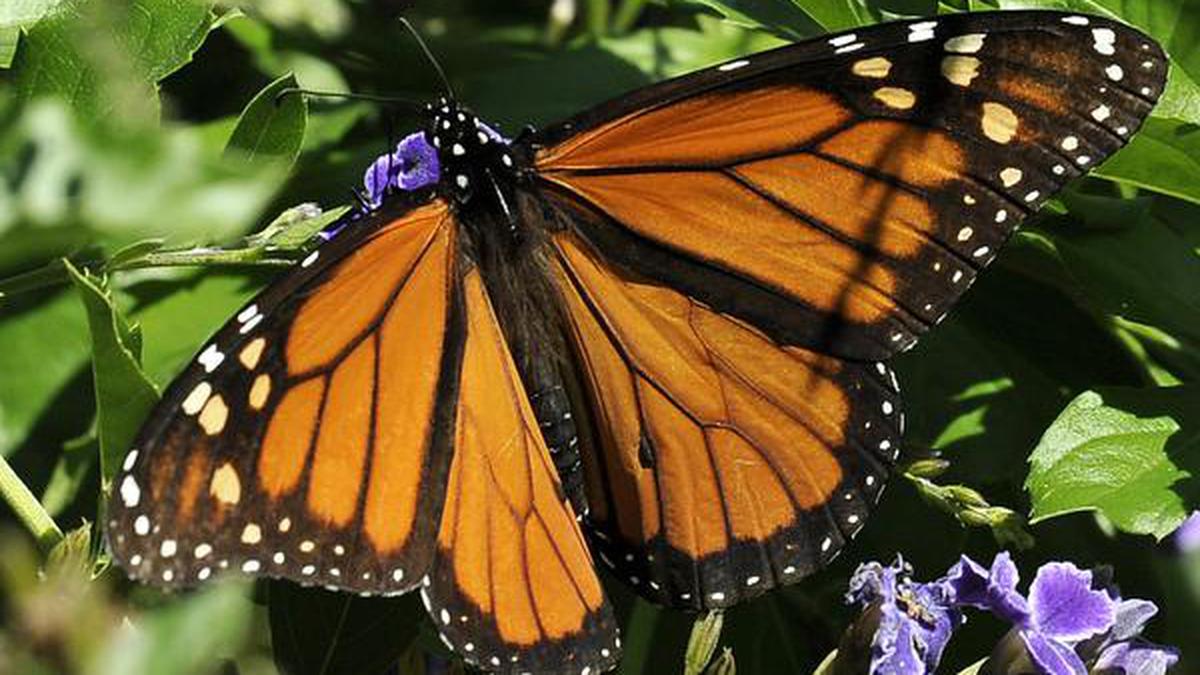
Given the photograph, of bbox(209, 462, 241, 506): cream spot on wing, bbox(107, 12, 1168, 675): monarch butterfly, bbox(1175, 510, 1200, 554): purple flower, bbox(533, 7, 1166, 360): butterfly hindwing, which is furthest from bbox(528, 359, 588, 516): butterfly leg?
bbox(1175, 510, 1200, 554): purple flower

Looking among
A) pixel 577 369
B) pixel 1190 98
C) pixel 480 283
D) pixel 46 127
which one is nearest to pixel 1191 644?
pixel 1190 98

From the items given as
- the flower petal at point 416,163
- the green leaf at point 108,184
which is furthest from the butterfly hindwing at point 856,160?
the green leaf at point 108,184

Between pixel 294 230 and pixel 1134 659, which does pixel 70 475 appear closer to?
pixel 294 230

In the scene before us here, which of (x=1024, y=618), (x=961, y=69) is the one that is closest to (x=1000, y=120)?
(x=961, y=69)

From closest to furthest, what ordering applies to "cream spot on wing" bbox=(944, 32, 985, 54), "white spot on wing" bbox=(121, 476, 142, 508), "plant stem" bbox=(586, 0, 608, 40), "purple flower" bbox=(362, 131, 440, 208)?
"white spot on wing" bbox=(121, 476, 142, 508)
"cream spot on wing" bbox=(944, 32, 985, 54)
"purple flower" bbox=(362, 131, 440, 208)
"plant stem" bbox=(586, 0, 608, 40)

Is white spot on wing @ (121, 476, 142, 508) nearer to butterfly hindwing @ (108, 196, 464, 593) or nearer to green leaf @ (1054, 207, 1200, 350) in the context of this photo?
butterfly hindwing @ (108, 196, 464, 593)

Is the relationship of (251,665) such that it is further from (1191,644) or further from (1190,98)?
(1191,644)

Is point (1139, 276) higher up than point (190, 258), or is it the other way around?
point (190, 258)

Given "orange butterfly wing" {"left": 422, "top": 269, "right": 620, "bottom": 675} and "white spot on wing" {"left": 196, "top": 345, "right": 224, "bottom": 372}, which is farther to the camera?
"orange butterfly wing" {"left": 422, "top": 269, "right": 620, "bottom": 675}
